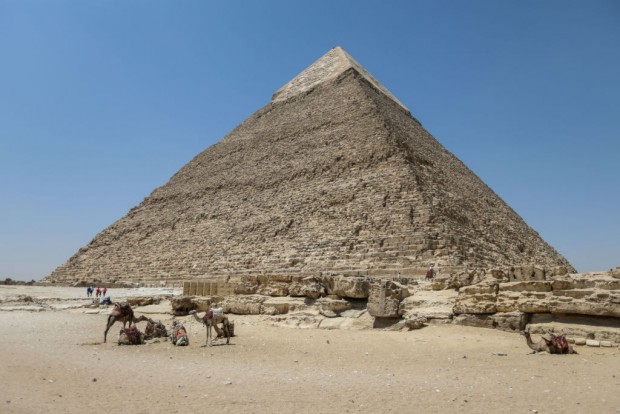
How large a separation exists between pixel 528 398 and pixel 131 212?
41.3m

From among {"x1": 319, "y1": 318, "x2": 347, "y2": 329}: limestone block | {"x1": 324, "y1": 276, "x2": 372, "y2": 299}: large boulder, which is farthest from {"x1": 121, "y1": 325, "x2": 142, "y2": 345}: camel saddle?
{"x1": 324, "y1": 276, "x2": 372, "y2": 299}: large boulder

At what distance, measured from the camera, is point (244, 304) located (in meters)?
7.84

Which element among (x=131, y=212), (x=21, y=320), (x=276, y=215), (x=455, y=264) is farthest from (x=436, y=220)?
(x=131, y=212)

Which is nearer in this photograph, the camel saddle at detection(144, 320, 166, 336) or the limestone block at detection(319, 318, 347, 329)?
the limestone block at detection(319, 318, 347, 329)

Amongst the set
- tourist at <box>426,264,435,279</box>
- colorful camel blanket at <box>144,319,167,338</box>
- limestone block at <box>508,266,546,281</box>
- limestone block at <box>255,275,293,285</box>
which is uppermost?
tourist at <box>426,264,435,279</box>

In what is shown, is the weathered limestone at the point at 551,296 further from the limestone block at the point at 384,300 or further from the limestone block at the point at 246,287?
the limestone block at the point at 246,287

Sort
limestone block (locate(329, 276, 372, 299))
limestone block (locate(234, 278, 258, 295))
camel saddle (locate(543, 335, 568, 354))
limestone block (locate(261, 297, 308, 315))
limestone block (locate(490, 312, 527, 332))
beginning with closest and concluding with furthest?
camel saddle (locate(543, 335, 568, 354)) < limestone block (locate(490, 312, 527, 332)) < limestone block (locate(329, 276, 372, 299)) < limestone block (locate(261, 297, 308, 315)) < limestone block (locate(234, 278, 258, 295))

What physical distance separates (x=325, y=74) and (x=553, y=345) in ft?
132

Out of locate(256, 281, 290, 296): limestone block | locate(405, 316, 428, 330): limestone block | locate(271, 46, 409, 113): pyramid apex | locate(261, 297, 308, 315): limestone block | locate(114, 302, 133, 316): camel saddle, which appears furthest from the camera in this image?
locate(271, 46, 409, 113): pyramid apex

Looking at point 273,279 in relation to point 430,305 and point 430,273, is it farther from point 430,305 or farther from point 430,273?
point 430,273

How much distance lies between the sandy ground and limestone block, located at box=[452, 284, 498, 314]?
0.29m

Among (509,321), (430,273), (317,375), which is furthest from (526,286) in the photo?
(430,273)

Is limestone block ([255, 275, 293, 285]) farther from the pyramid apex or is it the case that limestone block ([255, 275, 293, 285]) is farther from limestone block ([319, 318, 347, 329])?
the pyramid apex

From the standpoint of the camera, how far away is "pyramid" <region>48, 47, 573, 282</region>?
20875mm
